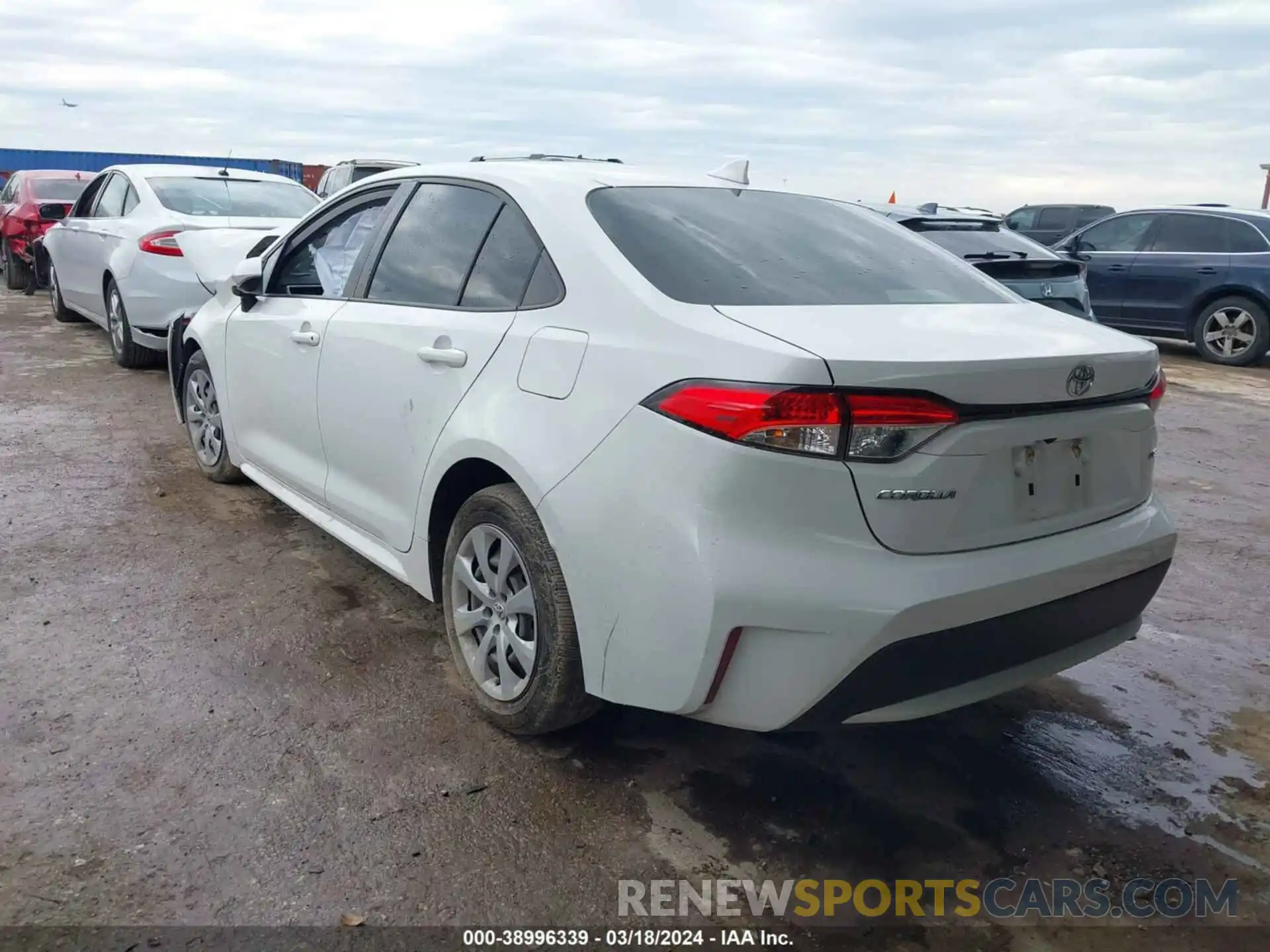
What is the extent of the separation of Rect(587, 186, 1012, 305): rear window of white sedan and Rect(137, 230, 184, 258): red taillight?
5580 mm

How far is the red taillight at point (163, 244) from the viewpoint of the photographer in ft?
24.7

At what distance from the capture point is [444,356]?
3.02 metres

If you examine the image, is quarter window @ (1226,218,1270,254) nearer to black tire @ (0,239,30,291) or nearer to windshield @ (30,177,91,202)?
windshield @ (30,177,91,202)

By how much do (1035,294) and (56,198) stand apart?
12.4m

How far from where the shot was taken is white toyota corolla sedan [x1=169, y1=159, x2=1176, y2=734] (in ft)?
7.24

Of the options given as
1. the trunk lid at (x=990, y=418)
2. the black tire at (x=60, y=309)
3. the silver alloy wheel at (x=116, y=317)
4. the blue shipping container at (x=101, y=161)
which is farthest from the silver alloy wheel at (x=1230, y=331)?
the blue shipping container at (x=101, y=161)

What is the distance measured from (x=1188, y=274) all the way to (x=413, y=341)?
10386 mm

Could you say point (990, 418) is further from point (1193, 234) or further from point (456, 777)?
point (1193, 234)

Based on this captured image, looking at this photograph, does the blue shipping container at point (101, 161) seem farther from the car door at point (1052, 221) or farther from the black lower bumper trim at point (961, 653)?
the black lower bumper trim at point (961, 653)

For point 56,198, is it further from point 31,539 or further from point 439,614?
point 439,614

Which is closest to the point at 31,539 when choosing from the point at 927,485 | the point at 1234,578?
the point at 927,485

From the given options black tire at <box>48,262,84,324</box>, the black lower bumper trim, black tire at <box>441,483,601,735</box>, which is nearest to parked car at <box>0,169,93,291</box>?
black tire at <box>48,262,84,324</box>

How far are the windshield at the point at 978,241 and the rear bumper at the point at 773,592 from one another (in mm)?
5027

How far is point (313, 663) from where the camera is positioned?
342 cm
